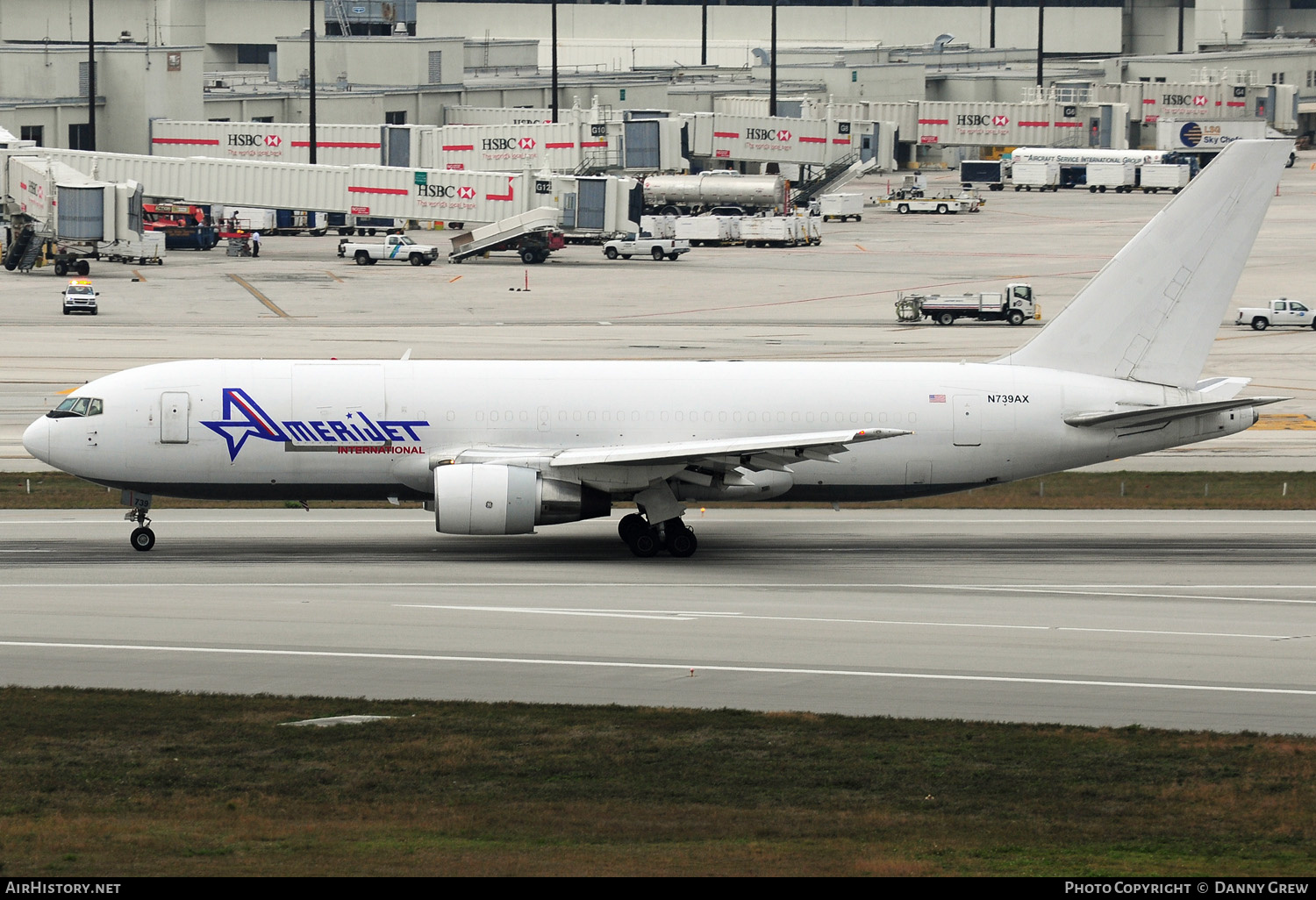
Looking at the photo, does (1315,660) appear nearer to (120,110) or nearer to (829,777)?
(829,777)

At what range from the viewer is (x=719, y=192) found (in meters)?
149

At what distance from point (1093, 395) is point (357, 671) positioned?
21777 mm

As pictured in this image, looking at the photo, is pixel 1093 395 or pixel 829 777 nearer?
pixel 829 777

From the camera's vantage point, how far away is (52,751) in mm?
23703

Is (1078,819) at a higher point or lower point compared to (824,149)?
lower

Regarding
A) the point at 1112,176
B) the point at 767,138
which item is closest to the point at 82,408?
the point at 767,138

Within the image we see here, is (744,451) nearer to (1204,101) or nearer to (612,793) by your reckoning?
(612,793)

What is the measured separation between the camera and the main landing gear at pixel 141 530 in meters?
41.2

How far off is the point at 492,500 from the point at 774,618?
26.7ft

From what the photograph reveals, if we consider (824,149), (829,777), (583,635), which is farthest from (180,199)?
(829,777)

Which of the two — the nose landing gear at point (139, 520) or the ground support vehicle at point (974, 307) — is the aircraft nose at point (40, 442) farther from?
the ground support vehicle at point (974, 307)

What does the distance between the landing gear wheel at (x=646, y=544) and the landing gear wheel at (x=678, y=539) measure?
13.1 inches

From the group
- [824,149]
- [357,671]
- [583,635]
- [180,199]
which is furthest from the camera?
[824,149]
